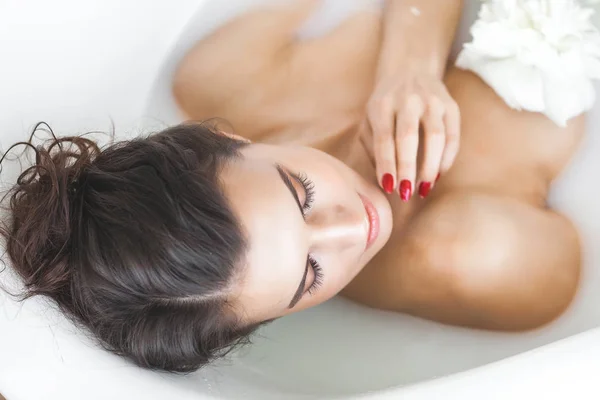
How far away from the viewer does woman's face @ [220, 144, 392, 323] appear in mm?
662

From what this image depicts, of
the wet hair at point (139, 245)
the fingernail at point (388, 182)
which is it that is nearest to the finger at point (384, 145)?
the fingernail at point (388, 182)

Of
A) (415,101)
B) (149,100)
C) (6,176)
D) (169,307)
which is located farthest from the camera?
(149,100)

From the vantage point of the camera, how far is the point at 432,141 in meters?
0.84

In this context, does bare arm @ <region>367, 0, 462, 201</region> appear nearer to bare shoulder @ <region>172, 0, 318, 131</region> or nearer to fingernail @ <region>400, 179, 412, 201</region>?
fingernail @ <region>400, 179, 412, 201</region>

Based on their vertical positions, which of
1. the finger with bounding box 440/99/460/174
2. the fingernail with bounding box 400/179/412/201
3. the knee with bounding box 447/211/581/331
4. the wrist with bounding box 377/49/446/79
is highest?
the wrist with bounding box 377/49/446/79

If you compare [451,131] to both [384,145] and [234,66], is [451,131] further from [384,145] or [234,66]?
[234,66]

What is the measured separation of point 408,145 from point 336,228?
19 centimetres

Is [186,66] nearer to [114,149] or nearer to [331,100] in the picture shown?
[331,100]

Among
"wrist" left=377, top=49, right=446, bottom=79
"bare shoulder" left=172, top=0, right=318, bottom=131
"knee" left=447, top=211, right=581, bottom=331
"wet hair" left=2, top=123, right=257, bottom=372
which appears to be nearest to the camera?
"wet hair" left=2, top=123, right=257, bottom=372

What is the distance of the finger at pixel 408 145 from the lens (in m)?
0.83

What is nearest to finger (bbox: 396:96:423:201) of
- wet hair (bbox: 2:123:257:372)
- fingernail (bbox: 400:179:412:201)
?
fingernail (bbox: 400:179:412:201)

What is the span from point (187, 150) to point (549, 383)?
0.48m

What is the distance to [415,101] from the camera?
34.1 inches

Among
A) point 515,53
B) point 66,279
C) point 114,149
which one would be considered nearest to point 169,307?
point 66,279
